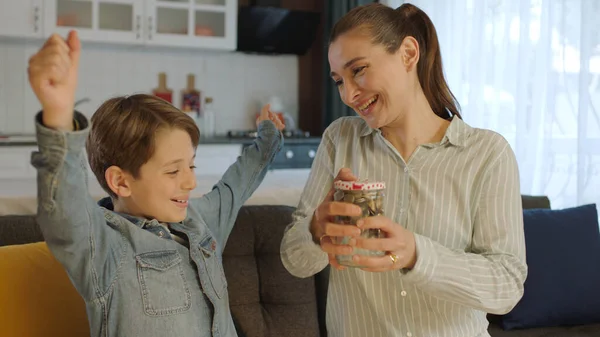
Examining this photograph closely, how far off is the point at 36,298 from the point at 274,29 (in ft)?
13.1

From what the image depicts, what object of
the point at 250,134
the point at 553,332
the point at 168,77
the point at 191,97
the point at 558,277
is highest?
the point at 168,77

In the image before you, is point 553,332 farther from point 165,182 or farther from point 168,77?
point 168,77

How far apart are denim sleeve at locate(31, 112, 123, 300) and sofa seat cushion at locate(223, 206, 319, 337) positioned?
0.76 meters

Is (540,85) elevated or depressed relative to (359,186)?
elevated

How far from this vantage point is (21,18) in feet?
14.2

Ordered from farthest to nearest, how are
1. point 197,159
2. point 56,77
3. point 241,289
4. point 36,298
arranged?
point 197,159
point 241,289
point 36,298
point 56,77

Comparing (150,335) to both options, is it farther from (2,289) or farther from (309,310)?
(309,310)

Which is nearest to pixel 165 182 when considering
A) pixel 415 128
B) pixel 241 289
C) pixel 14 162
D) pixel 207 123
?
pixel 415 128

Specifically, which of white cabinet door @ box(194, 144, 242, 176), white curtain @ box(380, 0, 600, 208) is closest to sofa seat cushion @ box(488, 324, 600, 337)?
white curtain @ box(380, 0, 600, 208)

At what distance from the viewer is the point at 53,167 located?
94 centimetres

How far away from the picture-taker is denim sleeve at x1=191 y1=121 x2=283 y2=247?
1.52 m

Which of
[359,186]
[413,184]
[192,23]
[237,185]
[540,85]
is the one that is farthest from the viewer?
[192,23]

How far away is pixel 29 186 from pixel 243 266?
885mm

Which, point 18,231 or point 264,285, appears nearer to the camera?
point 18,231
